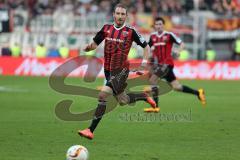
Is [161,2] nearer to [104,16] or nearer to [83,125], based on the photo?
[104,16]

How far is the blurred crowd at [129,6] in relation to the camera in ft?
113

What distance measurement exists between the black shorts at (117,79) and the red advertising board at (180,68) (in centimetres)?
1963

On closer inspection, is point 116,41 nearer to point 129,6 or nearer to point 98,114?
point 98,114

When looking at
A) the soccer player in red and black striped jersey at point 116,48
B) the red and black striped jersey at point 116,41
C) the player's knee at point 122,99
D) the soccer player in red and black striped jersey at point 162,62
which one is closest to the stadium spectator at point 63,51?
the soccer player in red and black striped jersey at point 162,62

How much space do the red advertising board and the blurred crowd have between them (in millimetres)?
3332

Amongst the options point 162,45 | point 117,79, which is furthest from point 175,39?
point 117,79

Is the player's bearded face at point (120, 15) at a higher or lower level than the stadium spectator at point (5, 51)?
higher

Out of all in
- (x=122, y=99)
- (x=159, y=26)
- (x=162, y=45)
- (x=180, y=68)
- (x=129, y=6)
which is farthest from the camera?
(x=129, y=6)

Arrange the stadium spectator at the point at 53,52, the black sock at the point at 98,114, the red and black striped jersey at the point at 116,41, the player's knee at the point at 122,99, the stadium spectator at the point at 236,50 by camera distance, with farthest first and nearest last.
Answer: the stadium spectator at the point at 53,52 < the stadium spectator at the point at 236,50 < the player's knee at the point at 122,99 < the red and black striped jersey at the point at 116,41 < the black sock at the point at 98,114

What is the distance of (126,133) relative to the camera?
12.4 meters

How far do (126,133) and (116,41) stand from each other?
1746mm

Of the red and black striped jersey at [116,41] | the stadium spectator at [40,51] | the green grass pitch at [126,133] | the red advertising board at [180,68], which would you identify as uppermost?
the red and black striped jersey at [116,41]

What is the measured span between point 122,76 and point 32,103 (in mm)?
7000

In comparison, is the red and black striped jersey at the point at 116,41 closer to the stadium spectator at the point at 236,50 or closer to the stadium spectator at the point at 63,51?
the stadium spectator at the point at 63,51
